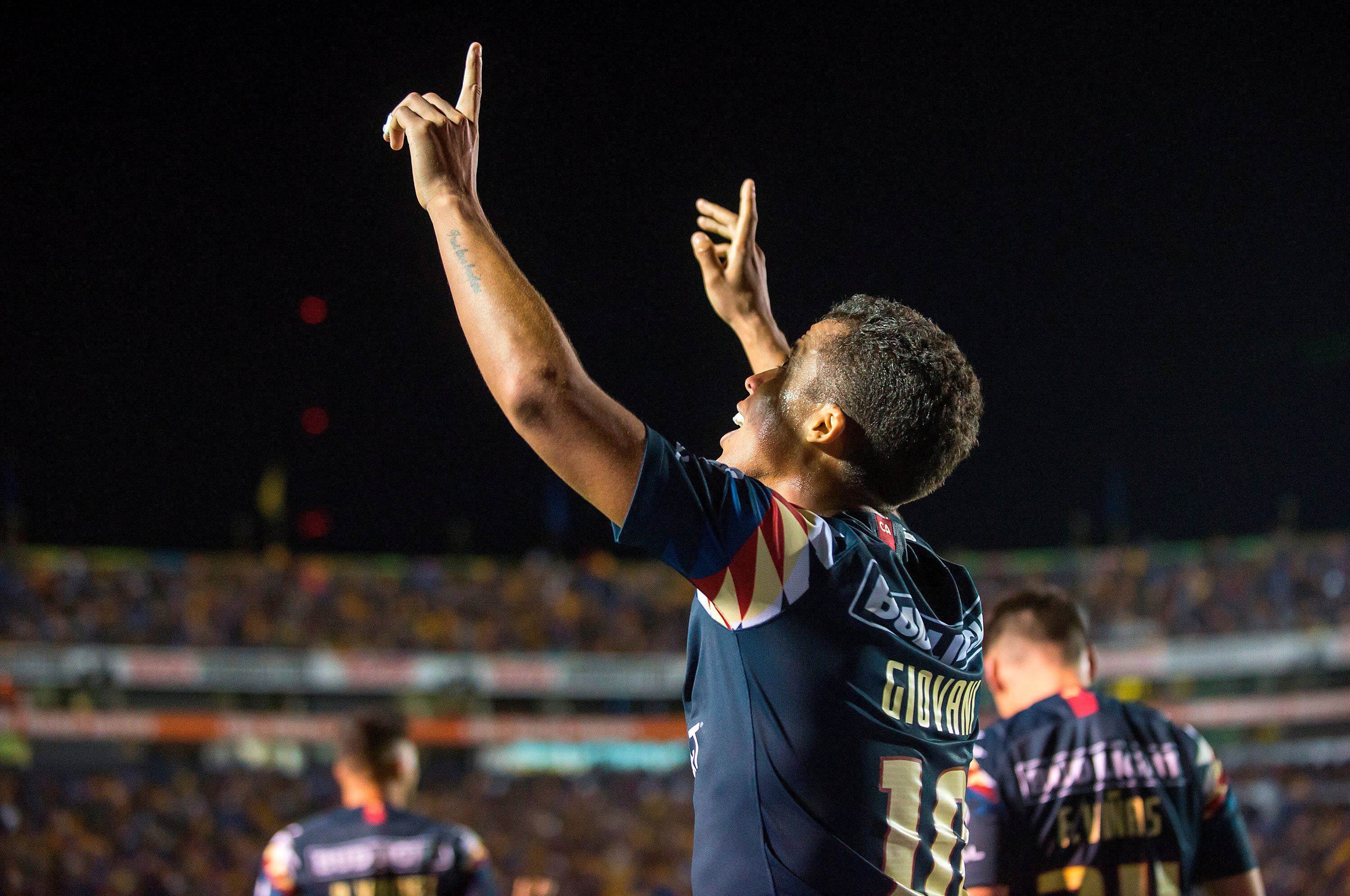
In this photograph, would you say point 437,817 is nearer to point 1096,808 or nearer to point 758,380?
point 1096,808

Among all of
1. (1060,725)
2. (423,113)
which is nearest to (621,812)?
(1060,725)

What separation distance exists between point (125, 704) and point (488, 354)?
28.4 m

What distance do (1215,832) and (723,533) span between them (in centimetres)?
276

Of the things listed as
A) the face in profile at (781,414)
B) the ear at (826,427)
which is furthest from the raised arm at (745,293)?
the ear at (826,427)

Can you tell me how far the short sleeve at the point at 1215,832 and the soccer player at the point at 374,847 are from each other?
251 centimetres

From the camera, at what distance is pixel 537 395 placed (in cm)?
164

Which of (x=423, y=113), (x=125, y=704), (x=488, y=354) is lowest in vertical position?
(x=125, y=704)

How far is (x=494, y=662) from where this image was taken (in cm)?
2977

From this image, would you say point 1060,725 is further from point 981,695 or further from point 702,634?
point 702,634

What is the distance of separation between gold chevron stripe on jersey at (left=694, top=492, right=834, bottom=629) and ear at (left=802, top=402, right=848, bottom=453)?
0.76ft

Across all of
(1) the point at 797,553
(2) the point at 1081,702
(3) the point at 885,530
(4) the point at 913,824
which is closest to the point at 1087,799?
(2) the point at 1081,702

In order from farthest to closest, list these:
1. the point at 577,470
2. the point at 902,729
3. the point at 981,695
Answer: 1. the point at 981,695
2. the point at 902,729
3. the point at 577,470

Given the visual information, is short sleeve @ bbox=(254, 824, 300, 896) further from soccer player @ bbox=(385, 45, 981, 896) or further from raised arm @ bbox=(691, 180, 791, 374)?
soccer player @ bbox=(385, 45, 981, 896)

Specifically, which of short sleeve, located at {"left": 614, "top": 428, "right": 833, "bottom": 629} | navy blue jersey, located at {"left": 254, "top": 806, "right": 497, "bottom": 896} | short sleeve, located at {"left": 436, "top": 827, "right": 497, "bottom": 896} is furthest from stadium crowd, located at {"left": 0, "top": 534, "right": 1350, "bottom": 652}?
short sleeve, located at {"left": 614, "top": 428, "right": 833, "bottom": 629}
